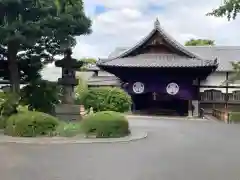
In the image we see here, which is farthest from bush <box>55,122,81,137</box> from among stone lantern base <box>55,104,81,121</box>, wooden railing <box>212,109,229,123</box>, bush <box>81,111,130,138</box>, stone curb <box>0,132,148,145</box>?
wooden railing <box>212,109,229,123</box>

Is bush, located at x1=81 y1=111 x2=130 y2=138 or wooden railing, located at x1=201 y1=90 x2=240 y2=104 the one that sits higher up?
wooden railing, located at x1=201 y1=90 x2=240 y2=104

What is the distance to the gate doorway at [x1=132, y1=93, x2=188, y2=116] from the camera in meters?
38.7

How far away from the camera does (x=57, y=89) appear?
21844 mm

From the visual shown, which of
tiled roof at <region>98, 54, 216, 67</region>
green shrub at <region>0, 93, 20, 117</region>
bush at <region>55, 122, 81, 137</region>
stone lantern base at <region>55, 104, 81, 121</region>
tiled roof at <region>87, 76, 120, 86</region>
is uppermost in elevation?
tiled roof at <region>98, 54, 216, 67</region>

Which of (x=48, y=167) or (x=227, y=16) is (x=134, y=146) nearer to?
(x=48, y=167)

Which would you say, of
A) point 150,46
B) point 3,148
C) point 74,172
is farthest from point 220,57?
point 74,172

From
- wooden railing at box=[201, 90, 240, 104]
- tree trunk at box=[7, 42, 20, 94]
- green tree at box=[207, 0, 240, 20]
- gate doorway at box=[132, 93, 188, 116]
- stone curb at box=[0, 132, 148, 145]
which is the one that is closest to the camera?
green tree at box=[207, 0, 240, 20]

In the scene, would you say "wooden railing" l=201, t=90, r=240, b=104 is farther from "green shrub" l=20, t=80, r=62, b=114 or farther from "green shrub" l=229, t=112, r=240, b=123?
"green shrub" l=20, t=80, r=62, b=114

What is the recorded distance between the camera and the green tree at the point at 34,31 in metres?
18.9

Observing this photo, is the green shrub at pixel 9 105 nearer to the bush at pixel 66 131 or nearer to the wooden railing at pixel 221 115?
the bush at pixel 66 131

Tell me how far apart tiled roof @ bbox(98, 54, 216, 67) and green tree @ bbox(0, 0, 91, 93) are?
47.2 feet

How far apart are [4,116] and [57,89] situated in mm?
4033

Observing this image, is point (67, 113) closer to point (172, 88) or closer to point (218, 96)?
point (172, 88)

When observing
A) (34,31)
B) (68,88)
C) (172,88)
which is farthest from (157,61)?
(34,31)
